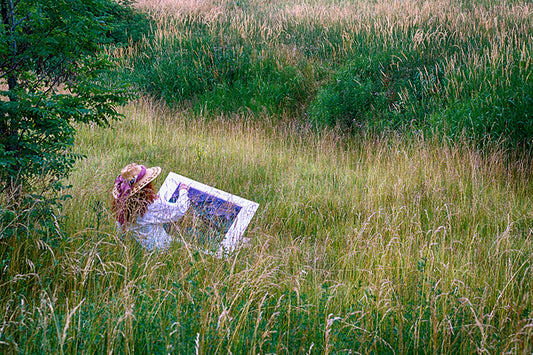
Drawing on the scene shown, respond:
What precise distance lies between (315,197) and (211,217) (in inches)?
42.1

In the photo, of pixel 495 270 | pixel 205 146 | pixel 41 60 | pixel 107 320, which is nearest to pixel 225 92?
pixel 205 146

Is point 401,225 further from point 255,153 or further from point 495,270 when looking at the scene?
point 255,153

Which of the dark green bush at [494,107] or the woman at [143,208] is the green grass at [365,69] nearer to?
the dark green bush at [494,107]

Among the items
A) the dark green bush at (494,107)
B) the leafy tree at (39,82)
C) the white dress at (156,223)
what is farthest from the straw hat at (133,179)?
the dark green bush at (494,107)

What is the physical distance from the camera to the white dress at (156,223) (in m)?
3.38

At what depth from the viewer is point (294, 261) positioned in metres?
3.19

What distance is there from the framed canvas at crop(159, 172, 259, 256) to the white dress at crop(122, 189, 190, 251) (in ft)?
0.24

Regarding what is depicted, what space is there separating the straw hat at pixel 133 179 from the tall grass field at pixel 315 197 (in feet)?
0.88

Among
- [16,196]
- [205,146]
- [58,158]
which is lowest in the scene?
[205,146]

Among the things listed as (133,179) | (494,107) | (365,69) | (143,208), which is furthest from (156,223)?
(365,69)

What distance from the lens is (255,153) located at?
550cm

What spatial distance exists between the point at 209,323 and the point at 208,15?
9927 mm

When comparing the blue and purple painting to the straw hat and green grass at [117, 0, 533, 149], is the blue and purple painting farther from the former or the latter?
green grass at [117, 0, 533, 149]

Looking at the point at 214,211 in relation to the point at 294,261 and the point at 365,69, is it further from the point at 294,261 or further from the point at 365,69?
the point at 365,69
